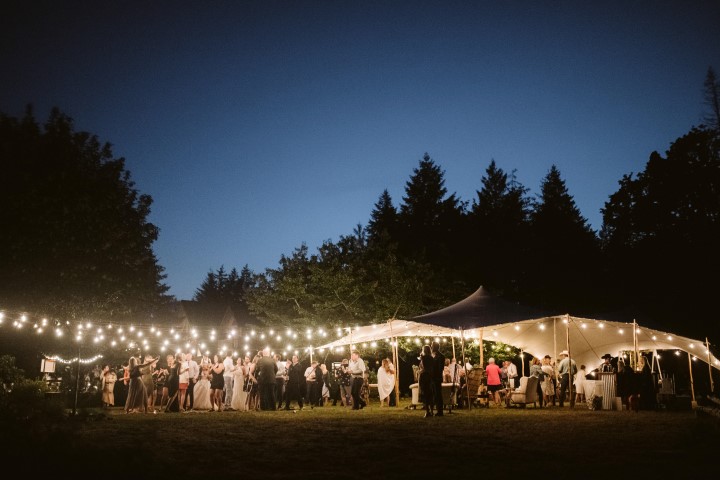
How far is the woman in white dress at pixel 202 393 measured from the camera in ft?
52.9

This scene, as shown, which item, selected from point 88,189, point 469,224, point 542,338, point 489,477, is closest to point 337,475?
point 489,477

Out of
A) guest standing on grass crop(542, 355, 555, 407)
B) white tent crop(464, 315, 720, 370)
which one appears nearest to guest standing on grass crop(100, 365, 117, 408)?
white tent crop(464, 315, 720, 370)

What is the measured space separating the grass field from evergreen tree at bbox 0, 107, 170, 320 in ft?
22.2

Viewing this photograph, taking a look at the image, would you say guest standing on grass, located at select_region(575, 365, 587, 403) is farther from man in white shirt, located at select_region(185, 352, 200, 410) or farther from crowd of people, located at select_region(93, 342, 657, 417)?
man in white shirt, located at select_region(185, 352, 200, 410)

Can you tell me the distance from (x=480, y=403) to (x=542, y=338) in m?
4.72

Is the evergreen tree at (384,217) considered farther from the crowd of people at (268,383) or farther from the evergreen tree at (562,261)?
the crowd of people at (268,383)

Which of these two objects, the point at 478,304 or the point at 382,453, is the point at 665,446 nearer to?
the point at 382,453

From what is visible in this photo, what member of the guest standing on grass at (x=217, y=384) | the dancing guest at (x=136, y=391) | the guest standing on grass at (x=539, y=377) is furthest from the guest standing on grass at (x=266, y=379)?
the guest standing on grass at (x=539, y=377)

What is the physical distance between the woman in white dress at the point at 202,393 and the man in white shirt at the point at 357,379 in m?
Result: 3.98

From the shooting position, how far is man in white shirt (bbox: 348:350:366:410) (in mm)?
16938

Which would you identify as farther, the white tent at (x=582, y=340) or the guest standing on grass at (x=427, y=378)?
the white tent at (x=582, y=340)

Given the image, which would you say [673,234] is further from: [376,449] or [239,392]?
[376,449]

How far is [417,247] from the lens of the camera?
40.8 meters

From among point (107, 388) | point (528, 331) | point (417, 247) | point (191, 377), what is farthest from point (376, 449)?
point (417, 247)
